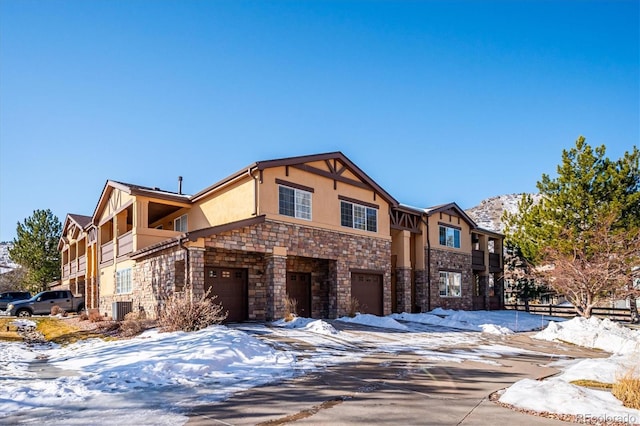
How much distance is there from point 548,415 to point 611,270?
19.6 m

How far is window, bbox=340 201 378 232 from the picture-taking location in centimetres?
2362

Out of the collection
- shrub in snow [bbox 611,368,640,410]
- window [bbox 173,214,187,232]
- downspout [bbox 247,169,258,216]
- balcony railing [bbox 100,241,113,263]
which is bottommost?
shrub in snow [bbox 611,368,640,410]

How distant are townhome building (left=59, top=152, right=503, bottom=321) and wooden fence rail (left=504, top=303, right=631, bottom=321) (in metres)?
7.41

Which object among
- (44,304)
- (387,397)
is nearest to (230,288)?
(387,397)

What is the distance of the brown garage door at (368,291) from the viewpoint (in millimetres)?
23891

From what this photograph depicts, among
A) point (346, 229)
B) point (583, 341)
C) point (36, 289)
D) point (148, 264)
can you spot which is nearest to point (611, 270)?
point (583, 341)

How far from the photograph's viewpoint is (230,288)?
20.0m

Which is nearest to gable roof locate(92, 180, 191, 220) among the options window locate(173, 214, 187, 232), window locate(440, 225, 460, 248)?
window locate(173, 214, 187, 232)

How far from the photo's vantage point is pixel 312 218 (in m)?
21.8

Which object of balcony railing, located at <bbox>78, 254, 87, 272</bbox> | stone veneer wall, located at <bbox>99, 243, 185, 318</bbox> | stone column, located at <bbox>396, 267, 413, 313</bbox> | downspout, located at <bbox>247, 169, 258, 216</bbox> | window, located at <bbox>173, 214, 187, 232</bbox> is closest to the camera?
stone veneer wall, located at <bbox>99, 243, 185, 318</bbox>

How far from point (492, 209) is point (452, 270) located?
267 ft

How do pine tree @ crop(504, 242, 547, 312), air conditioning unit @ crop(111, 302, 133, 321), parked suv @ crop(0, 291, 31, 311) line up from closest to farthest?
1. air conditioning unit @ crop(111, 302, 133, 321)
2. parked suv @ crop(0, 291, 31, 311)
3. pine tree @ crop(504, 242, 547, 312)

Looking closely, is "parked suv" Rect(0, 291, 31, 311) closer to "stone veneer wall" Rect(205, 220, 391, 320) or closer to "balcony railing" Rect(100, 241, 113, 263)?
"balcony railing" Rect(100, 241, 113, 263)

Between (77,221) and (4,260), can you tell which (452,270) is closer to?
(77,221)
